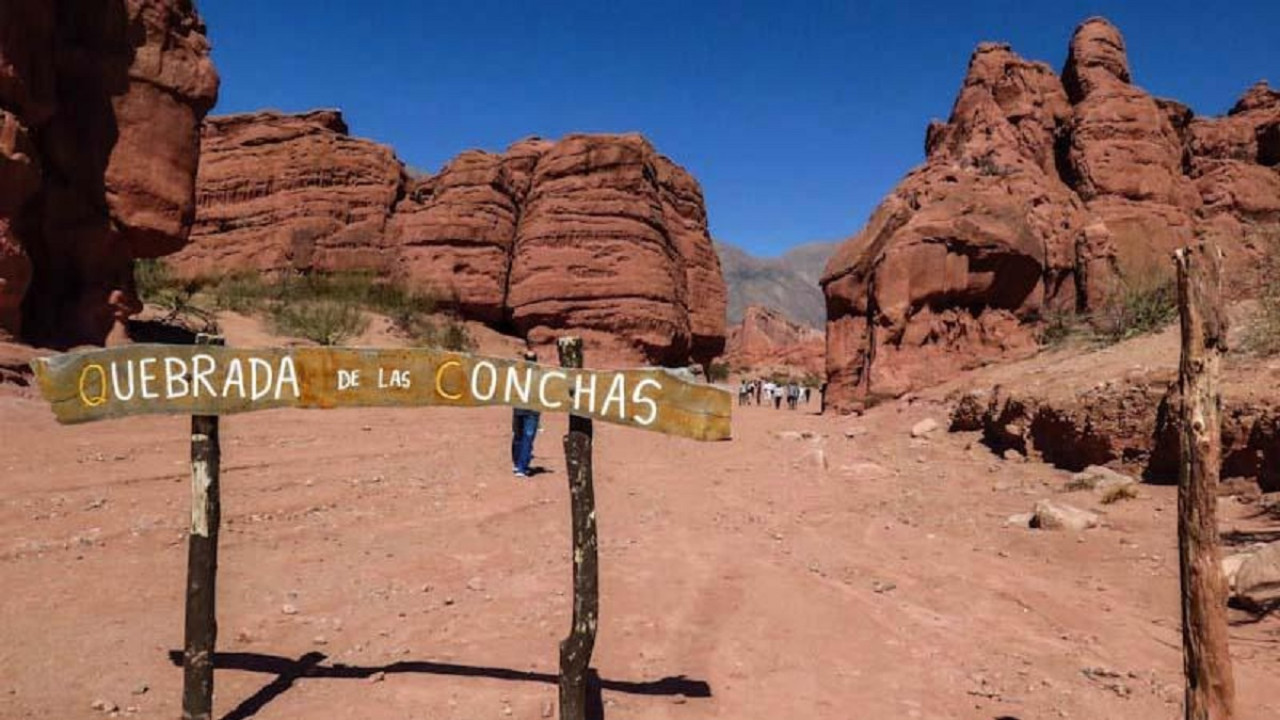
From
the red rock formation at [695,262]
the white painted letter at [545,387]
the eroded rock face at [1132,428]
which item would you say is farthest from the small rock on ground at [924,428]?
the red rock formation at [695,262]

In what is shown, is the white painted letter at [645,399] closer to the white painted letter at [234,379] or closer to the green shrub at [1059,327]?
the white painted letter at [234,379]

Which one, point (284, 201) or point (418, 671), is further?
point (284, 201)

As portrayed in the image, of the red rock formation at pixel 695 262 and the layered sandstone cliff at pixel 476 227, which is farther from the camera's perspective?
the red rock formation at pixel 695 262

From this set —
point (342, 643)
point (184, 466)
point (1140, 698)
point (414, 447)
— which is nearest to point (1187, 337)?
point (1140, 698)

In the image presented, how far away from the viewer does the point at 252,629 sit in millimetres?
5215

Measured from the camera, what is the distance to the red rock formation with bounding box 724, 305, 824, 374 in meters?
67.2

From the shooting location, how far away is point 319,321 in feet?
97.7

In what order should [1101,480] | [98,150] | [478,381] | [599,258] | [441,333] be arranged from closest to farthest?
1. [478,381]
2. [1101,480]
3. [98,150]
4. [441,333]
5. [599,258]

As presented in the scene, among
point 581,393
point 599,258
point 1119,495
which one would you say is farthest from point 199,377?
point 599,258

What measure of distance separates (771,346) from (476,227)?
146 feet

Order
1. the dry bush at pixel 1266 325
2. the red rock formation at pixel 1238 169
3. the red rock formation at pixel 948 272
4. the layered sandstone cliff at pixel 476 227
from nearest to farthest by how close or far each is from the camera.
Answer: the dry bush at pixel 1266 325, the red rock formation at pixel 948 272, the red rock formation at pixel 1238 169, the layered sandstone cliff at pixel 476 227

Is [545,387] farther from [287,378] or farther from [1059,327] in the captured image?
[1059,327]

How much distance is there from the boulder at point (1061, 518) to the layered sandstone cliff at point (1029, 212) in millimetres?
11093

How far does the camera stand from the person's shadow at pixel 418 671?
182 inches
